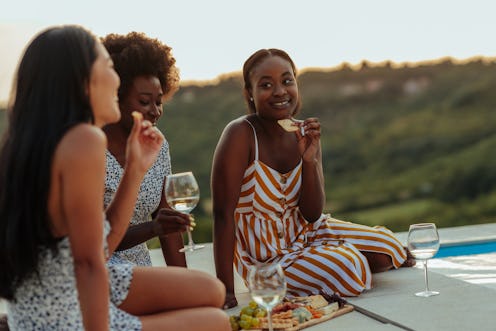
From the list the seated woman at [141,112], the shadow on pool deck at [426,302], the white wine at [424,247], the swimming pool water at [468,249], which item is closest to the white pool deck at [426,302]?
the shadow on pool deck at [426,302]

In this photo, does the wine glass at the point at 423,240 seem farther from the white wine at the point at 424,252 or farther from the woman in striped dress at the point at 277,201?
the woman in striped dress at the point at 277,201

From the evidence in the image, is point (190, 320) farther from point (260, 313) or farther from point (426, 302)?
point (426, 302)

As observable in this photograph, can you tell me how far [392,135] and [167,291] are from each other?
16.7m

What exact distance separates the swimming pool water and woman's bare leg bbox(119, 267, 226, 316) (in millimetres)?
4396

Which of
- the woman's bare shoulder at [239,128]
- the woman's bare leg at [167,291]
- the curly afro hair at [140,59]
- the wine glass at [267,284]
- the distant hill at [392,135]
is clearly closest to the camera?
the wine glass at [267,284]

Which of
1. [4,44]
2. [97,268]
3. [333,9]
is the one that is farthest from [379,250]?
[333,9]

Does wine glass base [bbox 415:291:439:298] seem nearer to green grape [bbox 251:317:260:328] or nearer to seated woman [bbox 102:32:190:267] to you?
green grape [bbox 251:317:260:328]

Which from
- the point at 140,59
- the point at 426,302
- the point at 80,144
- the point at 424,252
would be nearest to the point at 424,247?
the point at 424,252

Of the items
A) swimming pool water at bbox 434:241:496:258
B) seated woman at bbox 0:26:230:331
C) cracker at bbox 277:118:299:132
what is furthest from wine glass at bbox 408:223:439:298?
swimming pool water at bbox 434:241:496:258

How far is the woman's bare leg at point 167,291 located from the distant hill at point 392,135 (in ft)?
50.8

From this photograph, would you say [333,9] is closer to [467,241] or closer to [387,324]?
[467,241]

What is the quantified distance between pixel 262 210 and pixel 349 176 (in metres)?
14.7

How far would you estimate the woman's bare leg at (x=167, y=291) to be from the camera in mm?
3383

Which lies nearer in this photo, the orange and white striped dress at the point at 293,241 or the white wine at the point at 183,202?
the white wine at the point at 183,202
